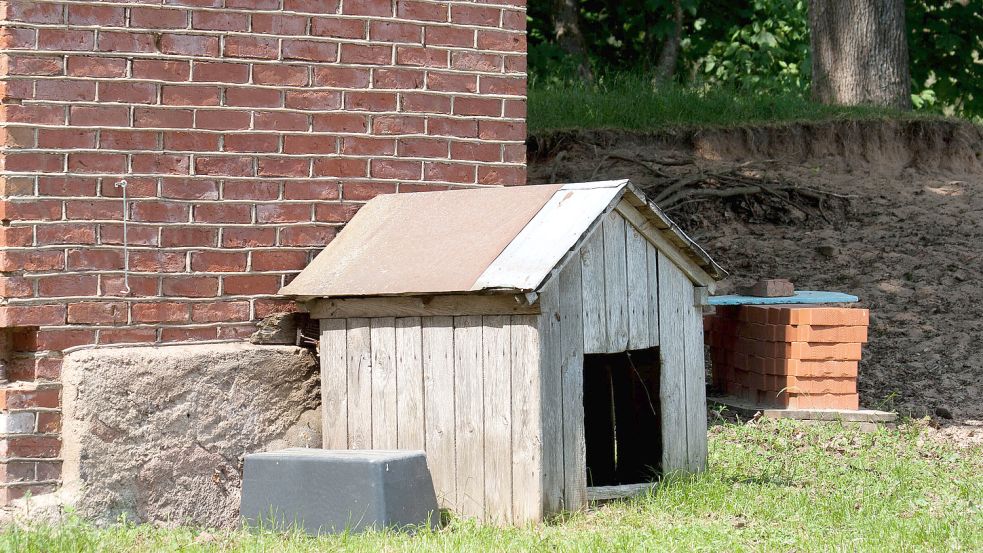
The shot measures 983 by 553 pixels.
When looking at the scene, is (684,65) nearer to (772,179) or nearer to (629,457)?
(772,179)

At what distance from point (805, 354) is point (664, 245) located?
1927mm

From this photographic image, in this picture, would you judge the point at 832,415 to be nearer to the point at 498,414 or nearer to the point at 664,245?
the point at 664,245

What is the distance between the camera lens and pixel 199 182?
203 inches

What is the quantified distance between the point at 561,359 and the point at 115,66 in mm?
2348

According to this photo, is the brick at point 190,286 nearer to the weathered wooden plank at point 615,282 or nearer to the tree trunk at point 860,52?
the weathered wooden plank at point 615,282

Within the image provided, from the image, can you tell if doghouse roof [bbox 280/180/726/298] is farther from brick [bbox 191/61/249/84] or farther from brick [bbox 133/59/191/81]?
brick [bbox 133/59/191/81]

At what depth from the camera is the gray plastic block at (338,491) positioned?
4.57m

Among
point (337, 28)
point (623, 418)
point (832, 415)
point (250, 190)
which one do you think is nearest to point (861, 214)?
point (832, 415)

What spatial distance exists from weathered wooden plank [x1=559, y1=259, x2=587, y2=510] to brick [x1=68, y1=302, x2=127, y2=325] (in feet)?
6.39

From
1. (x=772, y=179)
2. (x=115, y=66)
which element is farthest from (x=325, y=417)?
(x=772, y=179)

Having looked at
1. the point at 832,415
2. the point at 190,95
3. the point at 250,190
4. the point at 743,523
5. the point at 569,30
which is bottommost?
the point at 743,523

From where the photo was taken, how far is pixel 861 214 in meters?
9.85

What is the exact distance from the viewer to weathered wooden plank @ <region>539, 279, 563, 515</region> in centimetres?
462

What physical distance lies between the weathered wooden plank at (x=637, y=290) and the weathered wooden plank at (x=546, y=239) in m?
0.26
